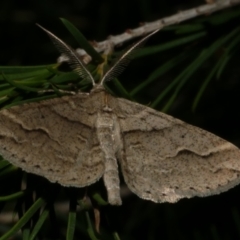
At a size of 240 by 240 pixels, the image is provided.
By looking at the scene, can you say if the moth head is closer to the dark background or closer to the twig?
the twig

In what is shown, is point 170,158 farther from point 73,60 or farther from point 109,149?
point 73,60

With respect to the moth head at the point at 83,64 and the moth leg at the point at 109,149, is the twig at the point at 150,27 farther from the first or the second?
the moth leg at the point at 109,149

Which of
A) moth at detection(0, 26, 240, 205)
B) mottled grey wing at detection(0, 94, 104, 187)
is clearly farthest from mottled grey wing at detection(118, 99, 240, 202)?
mottled grey wing at detection(0, 94, 104, 187)

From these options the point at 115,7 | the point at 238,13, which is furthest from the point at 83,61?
the point at 115,7

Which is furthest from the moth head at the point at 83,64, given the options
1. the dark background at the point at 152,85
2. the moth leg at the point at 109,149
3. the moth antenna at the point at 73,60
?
the dark background at the point at 152,85

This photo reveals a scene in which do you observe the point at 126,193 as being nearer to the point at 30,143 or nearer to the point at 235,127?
the point at 235,127

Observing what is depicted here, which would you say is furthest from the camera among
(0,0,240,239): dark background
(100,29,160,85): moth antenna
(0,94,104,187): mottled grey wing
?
(0,0,240,239): dark background
